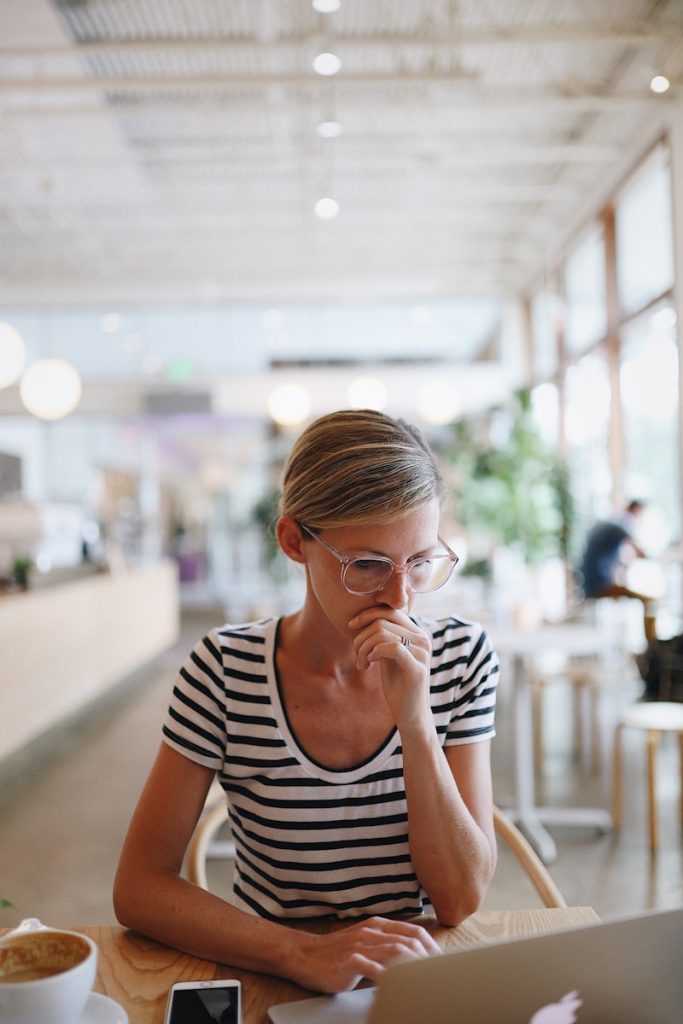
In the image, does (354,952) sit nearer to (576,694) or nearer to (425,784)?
(425,784)

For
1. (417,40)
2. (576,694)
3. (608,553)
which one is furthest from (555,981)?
(608,553)

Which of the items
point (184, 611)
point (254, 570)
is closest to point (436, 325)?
point (254, 570)

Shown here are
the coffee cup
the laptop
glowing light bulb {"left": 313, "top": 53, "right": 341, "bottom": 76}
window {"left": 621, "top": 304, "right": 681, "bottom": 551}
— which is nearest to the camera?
the laptop

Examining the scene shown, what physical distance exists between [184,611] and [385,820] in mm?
11919

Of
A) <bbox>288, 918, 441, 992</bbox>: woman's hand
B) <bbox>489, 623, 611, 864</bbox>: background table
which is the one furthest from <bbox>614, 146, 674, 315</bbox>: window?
<bbox>288, 918, 441, 992</bbox>: woman's hand

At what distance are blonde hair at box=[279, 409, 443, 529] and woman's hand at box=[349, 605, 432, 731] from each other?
0.14 metres

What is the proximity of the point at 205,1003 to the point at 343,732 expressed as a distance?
0.46m

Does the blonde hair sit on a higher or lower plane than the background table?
higher

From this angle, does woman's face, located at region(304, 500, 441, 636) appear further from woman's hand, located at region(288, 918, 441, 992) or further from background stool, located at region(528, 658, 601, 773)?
background stool, located at region(528, 658, 601, 773)

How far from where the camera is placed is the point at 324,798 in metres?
1.25

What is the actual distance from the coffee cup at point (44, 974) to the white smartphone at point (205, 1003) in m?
0.10

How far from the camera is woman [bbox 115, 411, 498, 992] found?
117cm

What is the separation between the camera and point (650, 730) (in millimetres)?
3729

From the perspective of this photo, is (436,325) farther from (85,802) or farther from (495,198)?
(85,802)
